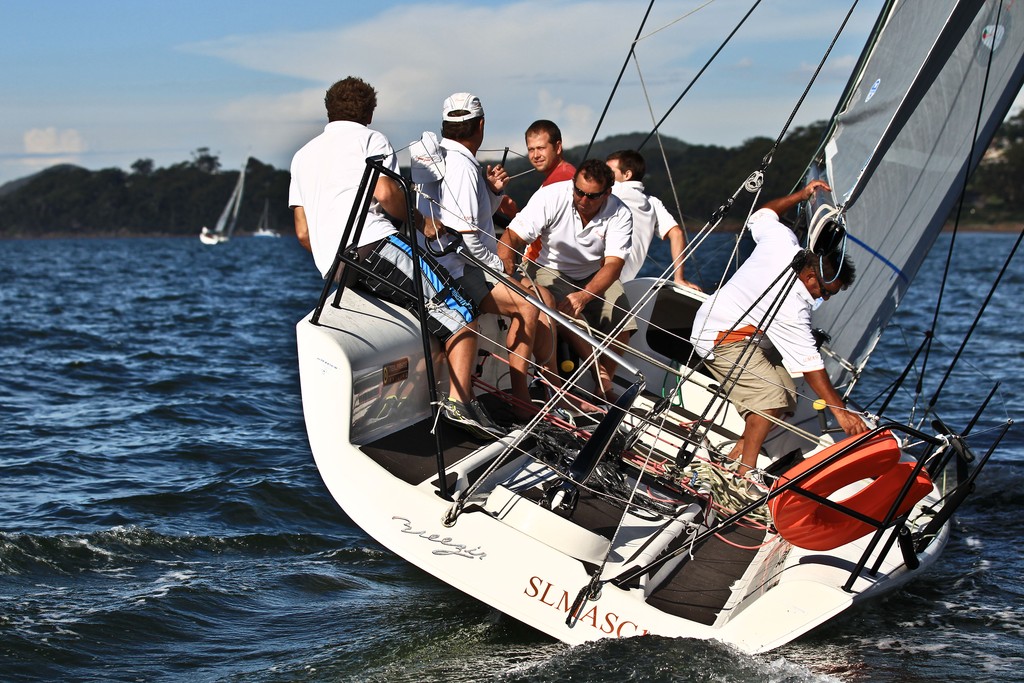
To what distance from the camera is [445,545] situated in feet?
13.5

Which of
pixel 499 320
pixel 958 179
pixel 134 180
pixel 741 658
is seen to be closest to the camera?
pixel 741 658

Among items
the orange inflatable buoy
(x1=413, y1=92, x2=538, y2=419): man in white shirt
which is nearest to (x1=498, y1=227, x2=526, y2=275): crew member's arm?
(x1=413, y1=92, x2=538, y2=419): man in white shirt

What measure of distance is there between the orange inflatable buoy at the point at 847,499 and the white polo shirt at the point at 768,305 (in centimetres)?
114

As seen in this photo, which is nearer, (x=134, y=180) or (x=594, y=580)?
(x=594, y=580)

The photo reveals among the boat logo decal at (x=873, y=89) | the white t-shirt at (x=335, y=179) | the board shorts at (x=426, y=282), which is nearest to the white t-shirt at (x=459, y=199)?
the board shorts at (x=426, y=282)

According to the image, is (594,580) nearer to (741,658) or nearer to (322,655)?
(741,658)

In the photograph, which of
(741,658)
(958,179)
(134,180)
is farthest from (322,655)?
(134,180)

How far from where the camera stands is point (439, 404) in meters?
4.31

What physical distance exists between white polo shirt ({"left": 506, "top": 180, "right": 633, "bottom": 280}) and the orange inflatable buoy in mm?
1974

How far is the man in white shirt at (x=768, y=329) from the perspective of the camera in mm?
5062

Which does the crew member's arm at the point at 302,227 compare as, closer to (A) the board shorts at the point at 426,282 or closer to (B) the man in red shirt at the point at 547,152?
(A) the board shorts at the point at 426,282

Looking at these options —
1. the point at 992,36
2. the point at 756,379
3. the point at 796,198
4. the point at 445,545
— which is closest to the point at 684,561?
the point at 445,545

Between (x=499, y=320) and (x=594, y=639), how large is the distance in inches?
82.1

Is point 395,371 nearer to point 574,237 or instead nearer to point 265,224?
point 574,237
